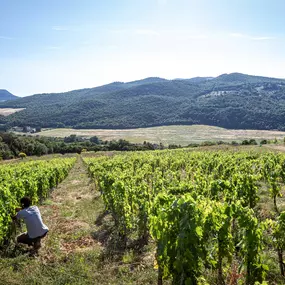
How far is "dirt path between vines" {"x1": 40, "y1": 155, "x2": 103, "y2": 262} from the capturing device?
8.84 m

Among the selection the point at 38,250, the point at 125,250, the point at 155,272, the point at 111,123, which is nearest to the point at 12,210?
the point at 38,250

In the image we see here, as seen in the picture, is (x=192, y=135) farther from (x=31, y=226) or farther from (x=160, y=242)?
(x=160, y=242)

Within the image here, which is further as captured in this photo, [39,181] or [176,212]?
[39,181]

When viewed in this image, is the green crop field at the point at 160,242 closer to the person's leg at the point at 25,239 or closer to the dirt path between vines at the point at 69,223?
the dirt path between vines at the point at 69,223

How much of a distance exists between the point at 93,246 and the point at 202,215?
4920 mm

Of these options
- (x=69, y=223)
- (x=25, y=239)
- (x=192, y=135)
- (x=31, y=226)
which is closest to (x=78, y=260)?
(x=31, y=226)

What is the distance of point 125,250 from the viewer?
8.59 metres

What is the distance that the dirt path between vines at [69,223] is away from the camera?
884 cm

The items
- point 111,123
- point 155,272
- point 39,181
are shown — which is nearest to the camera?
point 155,272

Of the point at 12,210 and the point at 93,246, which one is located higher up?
the point at 12,210

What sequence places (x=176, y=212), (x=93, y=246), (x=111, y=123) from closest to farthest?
(x=176, y=212) → (x=93, y=246) → (x=111, y=123)

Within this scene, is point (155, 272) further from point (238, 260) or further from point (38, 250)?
point (38, 250)

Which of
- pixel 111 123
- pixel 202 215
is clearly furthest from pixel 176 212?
pixel 111 123

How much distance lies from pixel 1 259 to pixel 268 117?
166487 mm
